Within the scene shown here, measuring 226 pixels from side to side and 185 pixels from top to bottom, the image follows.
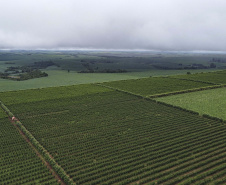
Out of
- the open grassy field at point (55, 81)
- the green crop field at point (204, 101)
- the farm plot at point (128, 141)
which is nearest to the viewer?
the farm plot at point (128, 141)

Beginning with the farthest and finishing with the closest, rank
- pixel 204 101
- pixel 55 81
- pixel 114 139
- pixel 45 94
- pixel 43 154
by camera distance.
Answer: pixel 55 81, pixel 45 94, pixel 204 101, pixel 114 139, pixel 43 154

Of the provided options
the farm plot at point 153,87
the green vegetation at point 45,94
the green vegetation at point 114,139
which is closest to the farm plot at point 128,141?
the green vegetation at point 114,139

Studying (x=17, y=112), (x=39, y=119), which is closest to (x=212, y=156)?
(x=39, y=119)

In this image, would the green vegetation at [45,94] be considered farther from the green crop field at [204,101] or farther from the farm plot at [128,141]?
the green crop field at [204,101]

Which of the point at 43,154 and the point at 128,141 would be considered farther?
the point at 128,141

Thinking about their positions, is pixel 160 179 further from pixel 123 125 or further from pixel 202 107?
pixel 202 107

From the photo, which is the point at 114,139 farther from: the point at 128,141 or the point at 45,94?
the point at 45,94

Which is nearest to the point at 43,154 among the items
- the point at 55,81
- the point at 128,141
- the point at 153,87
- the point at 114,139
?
the point at 114,139
